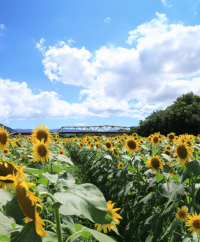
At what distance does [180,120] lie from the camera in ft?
95.2

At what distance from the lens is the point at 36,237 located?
0.70 meters

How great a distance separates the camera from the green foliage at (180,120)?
28159 mm

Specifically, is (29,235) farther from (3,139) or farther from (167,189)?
(3,139)

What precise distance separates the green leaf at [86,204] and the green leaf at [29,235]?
0.14m

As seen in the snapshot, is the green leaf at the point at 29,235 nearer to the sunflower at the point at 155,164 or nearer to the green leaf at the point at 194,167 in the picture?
the green leaf at the point at 194,167

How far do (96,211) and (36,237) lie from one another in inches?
10.0

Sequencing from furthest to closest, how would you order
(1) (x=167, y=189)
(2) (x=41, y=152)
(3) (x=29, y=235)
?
(1) (x=167, y=189) < (2) (x=41, y=152) < (3) (x=29, y=235)

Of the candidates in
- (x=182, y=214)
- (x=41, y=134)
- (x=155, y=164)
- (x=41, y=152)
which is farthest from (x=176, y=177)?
(x=41, y=134)

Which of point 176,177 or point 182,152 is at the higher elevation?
point 182,152

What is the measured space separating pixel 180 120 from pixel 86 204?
31.1 m

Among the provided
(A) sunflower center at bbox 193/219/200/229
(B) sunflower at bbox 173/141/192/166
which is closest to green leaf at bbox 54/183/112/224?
(A) sunflower center at bbox 193/219/200/229

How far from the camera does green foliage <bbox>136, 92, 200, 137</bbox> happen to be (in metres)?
28.2

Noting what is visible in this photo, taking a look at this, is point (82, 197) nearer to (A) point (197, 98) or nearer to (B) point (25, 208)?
(B) point (25, 208)

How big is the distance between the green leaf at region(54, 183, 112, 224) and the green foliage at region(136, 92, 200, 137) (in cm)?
3044
